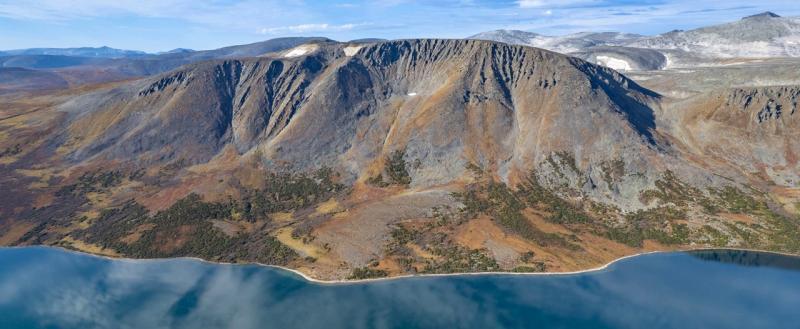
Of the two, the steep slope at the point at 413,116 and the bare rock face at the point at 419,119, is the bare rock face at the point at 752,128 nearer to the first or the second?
the bare rock face at the point at 419,119

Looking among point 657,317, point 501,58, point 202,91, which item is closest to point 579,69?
point 501,58

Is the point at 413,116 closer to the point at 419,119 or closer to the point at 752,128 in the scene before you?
the point at 419,119

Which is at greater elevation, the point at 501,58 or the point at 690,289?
the point at 501,58

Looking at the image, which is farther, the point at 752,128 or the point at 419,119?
the point at 419,119

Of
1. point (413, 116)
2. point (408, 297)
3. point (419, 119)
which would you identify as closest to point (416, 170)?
point (419, 119)

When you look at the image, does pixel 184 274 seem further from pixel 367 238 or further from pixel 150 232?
pixel 367 238
